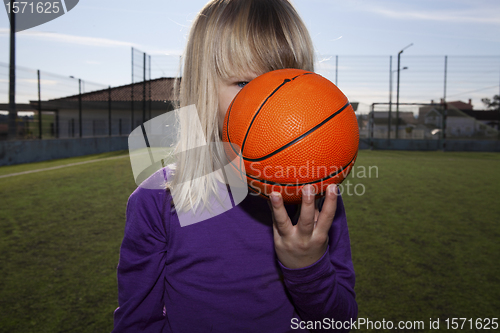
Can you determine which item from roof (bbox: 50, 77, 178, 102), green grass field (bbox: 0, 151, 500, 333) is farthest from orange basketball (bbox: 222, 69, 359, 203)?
roof (bbox: 50, 77, 178, 102)

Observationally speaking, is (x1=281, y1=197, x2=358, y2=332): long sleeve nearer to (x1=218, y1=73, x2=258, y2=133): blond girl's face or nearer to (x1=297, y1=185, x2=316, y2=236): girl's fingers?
(x1=297, y1=185, x2=316, y2=236): girl's fingers

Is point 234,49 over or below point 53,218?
over

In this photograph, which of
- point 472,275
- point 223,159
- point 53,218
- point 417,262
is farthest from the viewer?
point 53,218

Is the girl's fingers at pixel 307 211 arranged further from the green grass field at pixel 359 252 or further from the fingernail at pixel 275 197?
the green grass field at pixel 359 252

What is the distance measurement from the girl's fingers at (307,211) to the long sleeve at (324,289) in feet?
0.42

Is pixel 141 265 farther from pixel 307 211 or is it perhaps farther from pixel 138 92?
pixel 138 92

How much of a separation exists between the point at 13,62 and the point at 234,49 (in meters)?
13.1

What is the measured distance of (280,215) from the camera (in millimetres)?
1039

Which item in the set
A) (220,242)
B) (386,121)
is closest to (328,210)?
(220,242)

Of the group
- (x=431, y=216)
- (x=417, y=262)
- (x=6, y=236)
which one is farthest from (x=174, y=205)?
(x=431, y=216)

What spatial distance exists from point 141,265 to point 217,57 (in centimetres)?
74

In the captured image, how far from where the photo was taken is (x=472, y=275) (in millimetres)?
2984

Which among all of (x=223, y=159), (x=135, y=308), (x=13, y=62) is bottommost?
(x=135, y=308)

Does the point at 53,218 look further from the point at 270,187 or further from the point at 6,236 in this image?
the point at 270,187
